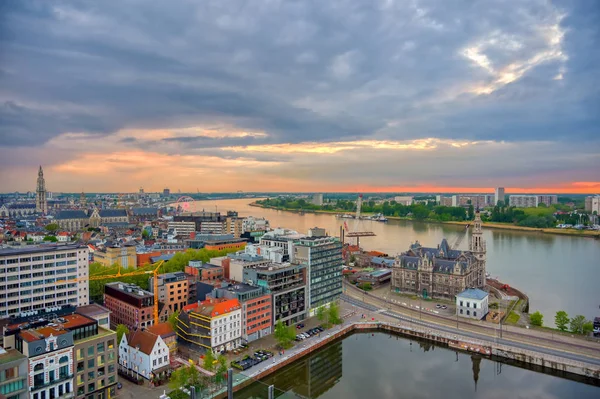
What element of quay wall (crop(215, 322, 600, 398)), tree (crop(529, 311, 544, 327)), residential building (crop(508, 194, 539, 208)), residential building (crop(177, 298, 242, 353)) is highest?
residential building (crop(508, 194, 539, 208))

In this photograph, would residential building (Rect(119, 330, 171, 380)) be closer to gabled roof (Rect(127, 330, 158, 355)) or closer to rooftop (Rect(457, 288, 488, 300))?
gabled roof (Rect(127, 330, 158, 355))

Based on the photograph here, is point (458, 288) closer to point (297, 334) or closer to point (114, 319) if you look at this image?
point (297, 334)

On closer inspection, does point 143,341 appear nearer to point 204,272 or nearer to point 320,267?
point 204,272

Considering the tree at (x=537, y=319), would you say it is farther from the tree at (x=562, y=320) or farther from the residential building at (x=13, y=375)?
the residential building at (x=13, y=375)

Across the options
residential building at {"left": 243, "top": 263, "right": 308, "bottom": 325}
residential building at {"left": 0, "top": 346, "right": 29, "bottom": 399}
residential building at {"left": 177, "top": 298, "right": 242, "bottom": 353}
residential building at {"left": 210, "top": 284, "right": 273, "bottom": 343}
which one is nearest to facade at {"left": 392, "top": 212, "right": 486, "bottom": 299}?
residential building at {"left": 243, "top": 263, "right": 308, "bottom": 325}

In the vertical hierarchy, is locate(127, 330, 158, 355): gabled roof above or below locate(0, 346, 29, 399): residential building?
below

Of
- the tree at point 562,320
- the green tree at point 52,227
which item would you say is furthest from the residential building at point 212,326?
the green tree at point 52,227

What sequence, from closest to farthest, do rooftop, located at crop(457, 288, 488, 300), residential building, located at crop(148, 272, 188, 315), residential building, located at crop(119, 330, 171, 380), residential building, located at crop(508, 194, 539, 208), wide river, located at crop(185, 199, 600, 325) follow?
residential building, located at crop(119, 330, 171, 380) < residential building, located at crop(148, 272, 188, 315) < rooftop, located at crop(457, 288, 488, 300) < wide river, located at crop(185, 199, 600, 325) < residential building, located at crop(508, 194, 539, 208)

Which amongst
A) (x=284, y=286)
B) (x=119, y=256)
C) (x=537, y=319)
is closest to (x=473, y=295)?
(x=537, y=319)
